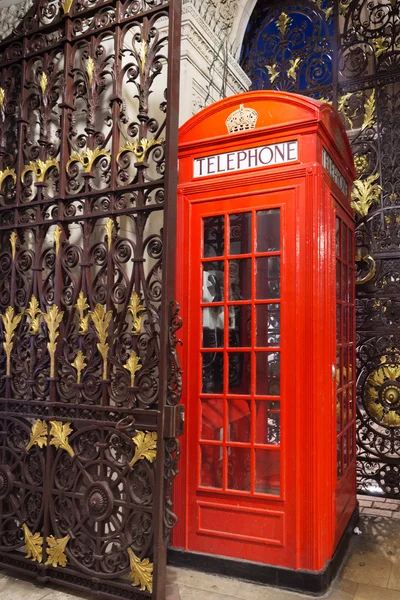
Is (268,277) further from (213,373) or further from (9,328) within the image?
(9,328)

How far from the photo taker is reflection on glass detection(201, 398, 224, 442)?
10.2 feet

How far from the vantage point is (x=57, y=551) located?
112 inches

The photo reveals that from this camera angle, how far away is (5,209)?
328 cm

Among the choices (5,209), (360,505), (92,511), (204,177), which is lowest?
(360,505)

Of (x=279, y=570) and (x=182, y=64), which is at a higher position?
(x=182, y=64)

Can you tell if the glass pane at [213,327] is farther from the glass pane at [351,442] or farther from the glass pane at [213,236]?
the glass pane at [351,442]

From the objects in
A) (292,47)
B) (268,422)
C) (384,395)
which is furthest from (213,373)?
(292,47)

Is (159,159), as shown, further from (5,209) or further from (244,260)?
(5,209)

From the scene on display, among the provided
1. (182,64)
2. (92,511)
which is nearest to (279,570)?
(92,511)

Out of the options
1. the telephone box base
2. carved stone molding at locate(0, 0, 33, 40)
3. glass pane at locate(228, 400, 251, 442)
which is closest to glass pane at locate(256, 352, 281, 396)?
glass pane at locate(228, 400, 251, 442)

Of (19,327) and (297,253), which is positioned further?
(19,327)

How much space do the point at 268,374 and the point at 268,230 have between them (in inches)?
34.9

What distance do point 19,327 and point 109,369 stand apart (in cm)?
77

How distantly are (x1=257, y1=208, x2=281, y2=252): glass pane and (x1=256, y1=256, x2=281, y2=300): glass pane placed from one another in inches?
2.7
